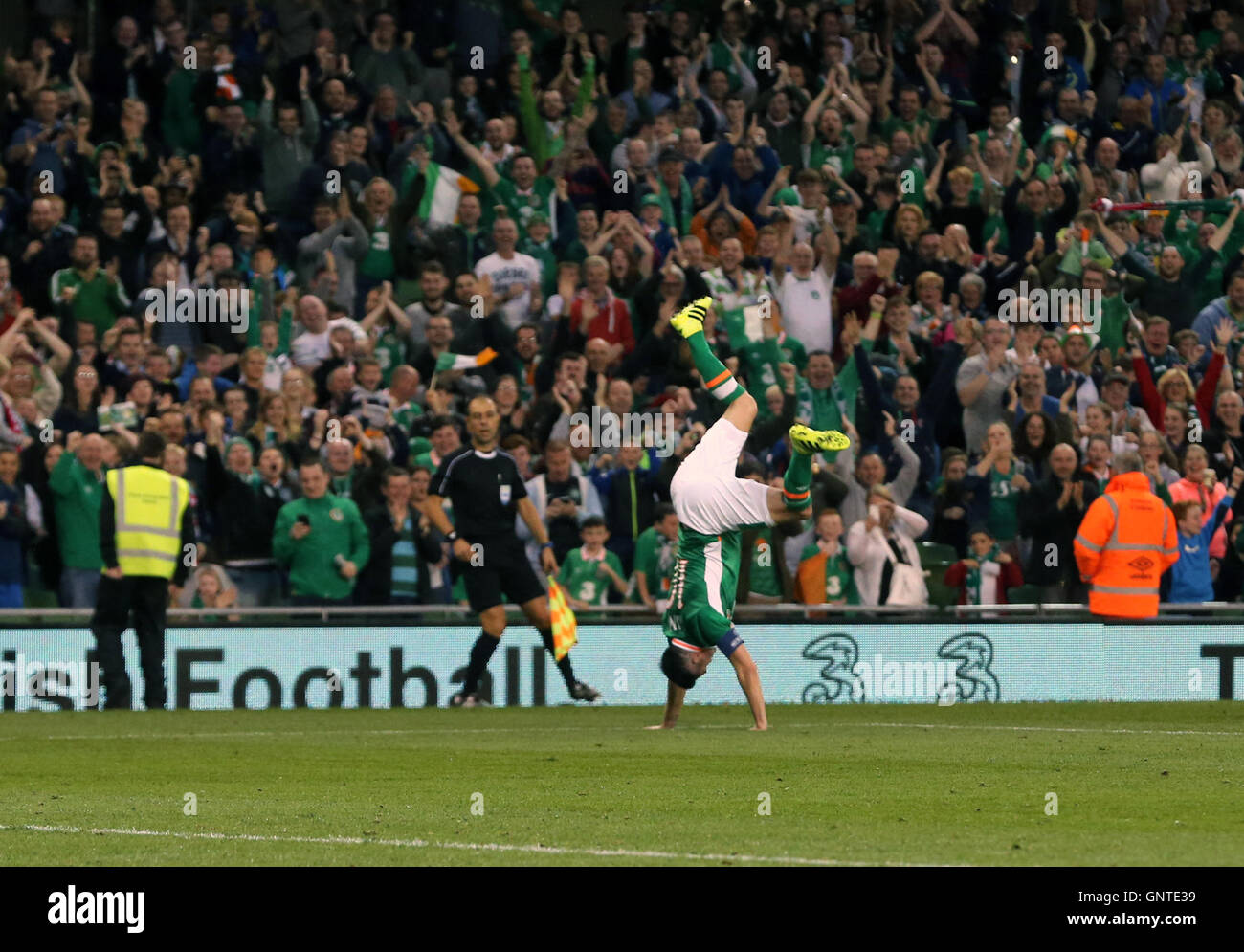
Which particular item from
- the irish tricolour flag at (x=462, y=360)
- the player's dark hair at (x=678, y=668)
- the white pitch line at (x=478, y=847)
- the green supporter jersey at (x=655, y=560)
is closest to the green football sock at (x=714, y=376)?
the player's dark hair at (x=678, y=668)

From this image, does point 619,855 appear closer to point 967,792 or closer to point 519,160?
point 967,792

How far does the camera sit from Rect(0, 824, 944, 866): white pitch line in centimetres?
907

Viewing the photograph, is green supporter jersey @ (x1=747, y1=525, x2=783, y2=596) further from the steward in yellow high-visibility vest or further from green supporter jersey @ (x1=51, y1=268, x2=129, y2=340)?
green supporter jersey @ (x1=51, y1=268, x2=129, y2=340)

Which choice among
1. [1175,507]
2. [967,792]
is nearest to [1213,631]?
[1175,507]

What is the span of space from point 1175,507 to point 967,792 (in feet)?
33.4

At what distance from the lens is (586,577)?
2095 cm

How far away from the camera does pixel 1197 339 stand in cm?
2430

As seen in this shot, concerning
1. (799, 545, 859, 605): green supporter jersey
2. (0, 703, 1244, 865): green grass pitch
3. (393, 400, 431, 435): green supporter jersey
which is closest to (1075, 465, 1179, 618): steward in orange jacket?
(0, 703, 1244, 865): green grass pitch

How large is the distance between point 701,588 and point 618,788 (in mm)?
4018

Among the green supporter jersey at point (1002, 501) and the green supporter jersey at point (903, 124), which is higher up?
the green supporter jersey at point (903, 124)

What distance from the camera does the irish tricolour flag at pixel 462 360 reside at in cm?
2233

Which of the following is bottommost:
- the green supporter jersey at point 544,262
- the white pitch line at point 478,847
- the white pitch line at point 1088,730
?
the white pitch line at point 1088,730

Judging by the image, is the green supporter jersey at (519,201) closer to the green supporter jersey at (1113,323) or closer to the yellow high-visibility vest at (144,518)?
the green supporter jersey at (1113,323)

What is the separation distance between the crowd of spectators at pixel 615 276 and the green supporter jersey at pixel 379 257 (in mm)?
30
